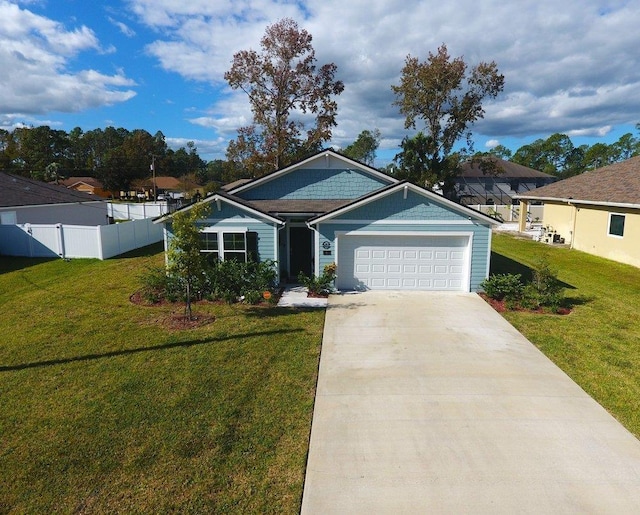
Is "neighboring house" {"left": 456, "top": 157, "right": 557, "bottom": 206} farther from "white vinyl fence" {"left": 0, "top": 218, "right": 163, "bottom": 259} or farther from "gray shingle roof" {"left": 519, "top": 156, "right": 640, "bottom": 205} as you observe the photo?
"white vinyl fence" {"left": 0, "top": 218, "right": 163, "bottom": 259}

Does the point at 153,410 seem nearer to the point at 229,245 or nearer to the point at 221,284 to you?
the point at 221,284

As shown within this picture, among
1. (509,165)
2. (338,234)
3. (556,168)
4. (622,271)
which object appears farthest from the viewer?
(556,168)

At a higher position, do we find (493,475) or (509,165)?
(509,165)

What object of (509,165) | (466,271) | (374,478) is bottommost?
(374,478)

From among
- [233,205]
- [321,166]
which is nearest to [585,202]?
[321,166]

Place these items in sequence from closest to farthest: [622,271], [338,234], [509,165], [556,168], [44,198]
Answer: [338,234] < [622,271] < [44,198] < [509,165] < [556,168]

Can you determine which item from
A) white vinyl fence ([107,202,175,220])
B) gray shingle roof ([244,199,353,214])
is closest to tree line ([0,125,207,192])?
white vinyl fence ([107,202,175,220])

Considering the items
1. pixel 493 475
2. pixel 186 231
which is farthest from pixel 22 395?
pixel 493 475

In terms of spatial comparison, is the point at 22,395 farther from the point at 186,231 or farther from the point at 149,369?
the point at 186,231
